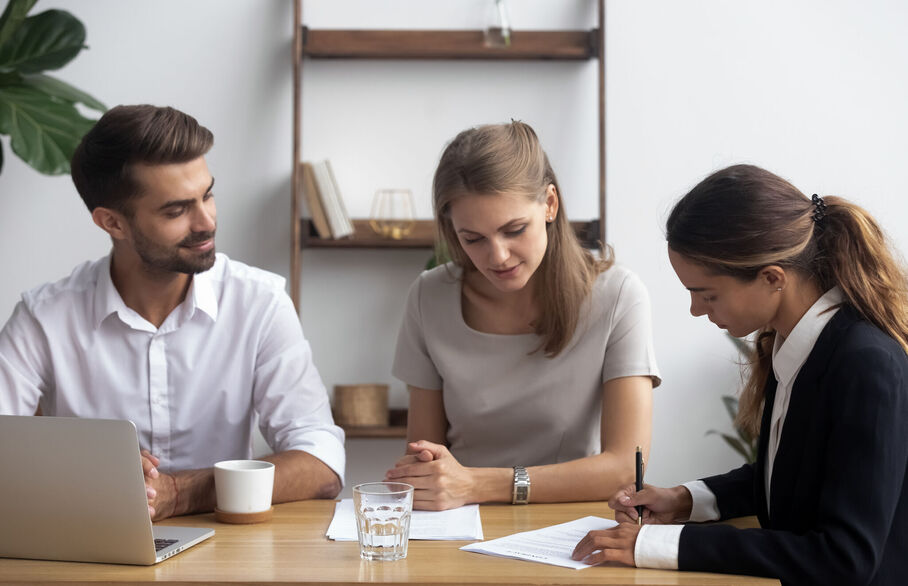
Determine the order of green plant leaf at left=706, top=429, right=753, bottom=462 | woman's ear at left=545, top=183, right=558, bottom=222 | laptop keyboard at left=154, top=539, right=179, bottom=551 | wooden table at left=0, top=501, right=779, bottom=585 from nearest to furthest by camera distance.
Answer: wooden table at left=0, top=501, right=779, bottom=585
laptop keyboard at left=154, top=539, right=179, bottom=551
woman's ear at left=545, top=183, right=558, bottom=222
green plant leaf at left=706, top=429, right=753, bottom=462

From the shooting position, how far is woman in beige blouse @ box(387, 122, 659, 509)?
1.77 metres

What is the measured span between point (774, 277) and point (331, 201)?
205cm

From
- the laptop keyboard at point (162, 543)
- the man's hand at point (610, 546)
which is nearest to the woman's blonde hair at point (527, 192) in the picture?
the man's hand at point (610, 546)

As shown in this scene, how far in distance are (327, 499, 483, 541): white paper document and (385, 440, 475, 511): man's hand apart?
2 centimetres

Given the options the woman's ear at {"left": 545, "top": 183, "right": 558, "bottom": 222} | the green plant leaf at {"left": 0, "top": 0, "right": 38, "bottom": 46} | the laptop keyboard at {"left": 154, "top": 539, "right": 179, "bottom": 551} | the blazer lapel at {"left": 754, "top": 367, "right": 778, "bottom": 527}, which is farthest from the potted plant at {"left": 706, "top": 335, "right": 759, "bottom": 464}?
the green plant leaf at {"left": 0, "top": 0, "right": 38, "bottom": 46}

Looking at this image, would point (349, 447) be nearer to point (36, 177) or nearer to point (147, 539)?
point (36, 177)

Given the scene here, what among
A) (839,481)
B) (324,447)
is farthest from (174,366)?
(839,481)

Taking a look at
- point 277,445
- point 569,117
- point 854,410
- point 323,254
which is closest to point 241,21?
point 323,254

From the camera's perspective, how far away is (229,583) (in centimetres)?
114

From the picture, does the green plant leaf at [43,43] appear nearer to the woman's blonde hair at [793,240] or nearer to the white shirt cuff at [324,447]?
the white shirt cuff at [324,447]

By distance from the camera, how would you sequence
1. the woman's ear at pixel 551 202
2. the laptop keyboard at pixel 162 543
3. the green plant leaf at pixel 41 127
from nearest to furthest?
the laptop keyboard at pixel 162 543
the woman's ear at pixel 551 202
the green plant leaf at pixel 41 127

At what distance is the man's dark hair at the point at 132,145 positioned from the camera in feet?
6.13

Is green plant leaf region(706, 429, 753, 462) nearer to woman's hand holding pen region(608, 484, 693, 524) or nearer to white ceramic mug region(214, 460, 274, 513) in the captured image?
woman's hand holding pen region(608, 484, 693, 524)

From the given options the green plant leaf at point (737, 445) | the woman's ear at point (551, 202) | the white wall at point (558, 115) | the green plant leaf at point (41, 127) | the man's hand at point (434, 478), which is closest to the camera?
the man's hand at point (434, 478)
